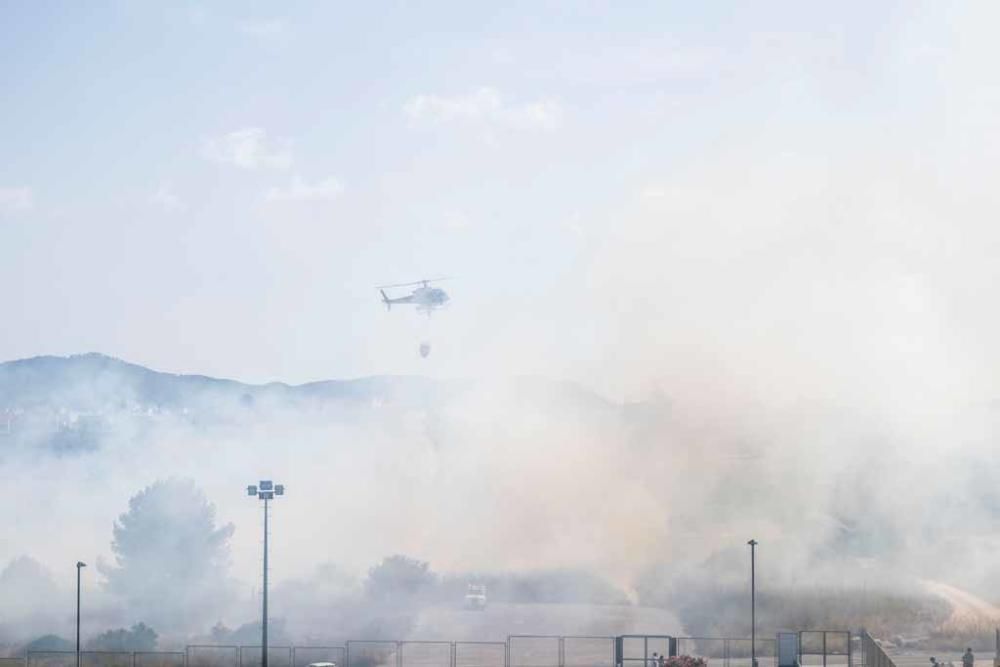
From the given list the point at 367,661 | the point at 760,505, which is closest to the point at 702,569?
the point at 760,505

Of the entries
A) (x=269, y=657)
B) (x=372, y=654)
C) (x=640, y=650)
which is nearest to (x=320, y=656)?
(x=372, y=654)

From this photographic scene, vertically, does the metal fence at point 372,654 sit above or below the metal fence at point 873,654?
below

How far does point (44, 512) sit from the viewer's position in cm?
13962

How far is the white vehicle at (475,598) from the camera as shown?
116 meters

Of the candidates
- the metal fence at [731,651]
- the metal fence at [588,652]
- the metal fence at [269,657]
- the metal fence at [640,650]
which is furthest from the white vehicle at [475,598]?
the metal fence at [269,657]

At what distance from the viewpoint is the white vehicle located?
115938mm

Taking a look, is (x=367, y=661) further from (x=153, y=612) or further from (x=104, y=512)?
(x=104, y=512)

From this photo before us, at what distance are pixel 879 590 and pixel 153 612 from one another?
5109 centimetres

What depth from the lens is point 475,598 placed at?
4592 inches

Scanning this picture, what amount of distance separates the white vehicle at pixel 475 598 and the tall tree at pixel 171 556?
18.1 m

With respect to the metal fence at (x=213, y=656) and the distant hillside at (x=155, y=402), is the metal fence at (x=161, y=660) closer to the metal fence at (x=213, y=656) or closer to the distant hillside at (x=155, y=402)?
the metal fence at (x=213, y=656)

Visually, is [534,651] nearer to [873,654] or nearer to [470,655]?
[470,655]

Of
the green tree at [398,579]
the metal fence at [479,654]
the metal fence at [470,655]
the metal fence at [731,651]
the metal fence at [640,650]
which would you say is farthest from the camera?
the green tree at [398,579]

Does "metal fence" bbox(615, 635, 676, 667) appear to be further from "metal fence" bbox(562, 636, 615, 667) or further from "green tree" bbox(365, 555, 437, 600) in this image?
"green tree" bbox(365, 555, 437, 600)
